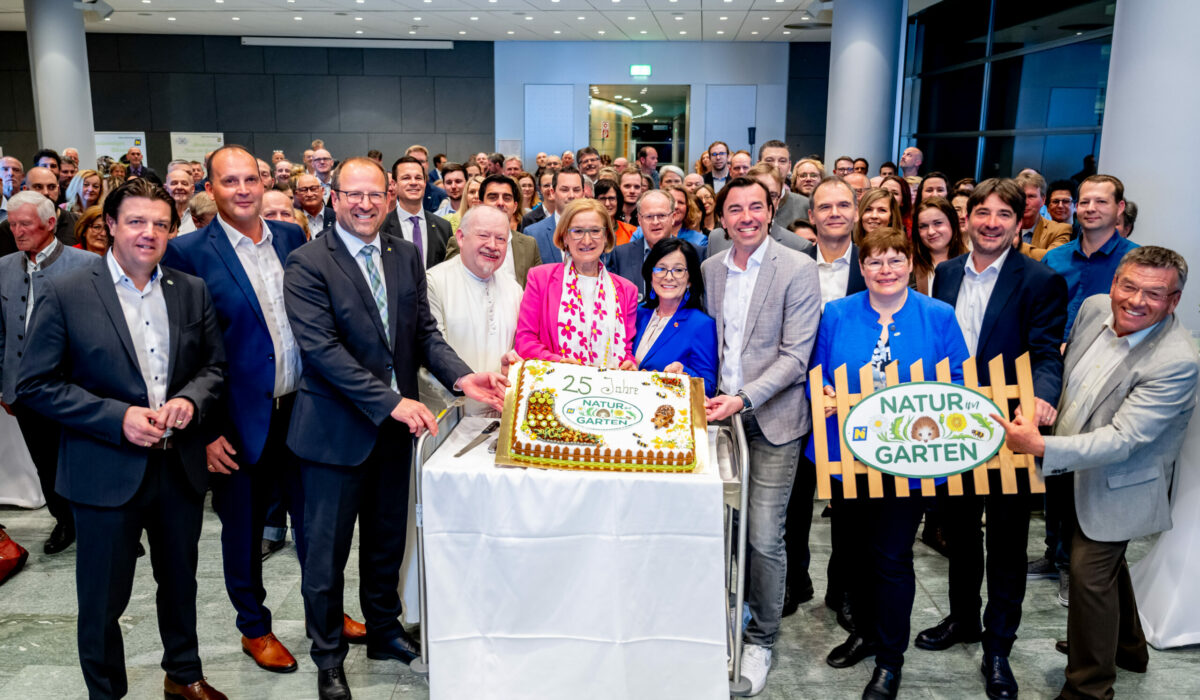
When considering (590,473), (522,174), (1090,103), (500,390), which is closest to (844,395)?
(590,473)

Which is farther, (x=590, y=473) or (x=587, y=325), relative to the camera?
(x=587, y=325)

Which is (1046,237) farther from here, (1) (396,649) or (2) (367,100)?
(2) (367,100)

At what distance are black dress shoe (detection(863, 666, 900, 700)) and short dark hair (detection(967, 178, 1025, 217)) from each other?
1692mm

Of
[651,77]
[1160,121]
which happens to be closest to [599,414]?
[1160,121]

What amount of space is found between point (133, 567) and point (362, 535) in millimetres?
745

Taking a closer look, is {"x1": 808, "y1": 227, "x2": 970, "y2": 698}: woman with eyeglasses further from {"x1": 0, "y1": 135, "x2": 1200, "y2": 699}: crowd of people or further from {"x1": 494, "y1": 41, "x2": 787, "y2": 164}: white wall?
Result: {"x1": 494, "y1": 41, "x2": 787, "y2": 164}: white wall

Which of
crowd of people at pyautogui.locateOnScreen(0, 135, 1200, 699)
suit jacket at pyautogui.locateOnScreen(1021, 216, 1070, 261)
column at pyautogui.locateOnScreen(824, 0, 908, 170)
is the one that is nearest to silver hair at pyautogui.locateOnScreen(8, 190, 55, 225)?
crowd of people at pyautogui.locateOnScreen(0, 135, 1200, 699)

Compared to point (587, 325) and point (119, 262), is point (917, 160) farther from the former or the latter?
point (119, 262)

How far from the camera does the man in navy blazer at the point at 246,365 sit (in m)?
2.88

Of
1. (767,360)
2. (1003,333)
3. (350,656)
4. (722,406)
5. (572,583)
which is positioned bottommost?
(350,656)

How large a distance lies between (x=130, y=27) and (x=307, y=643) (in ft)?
54.7

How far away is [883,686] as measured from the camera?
9.45 feet

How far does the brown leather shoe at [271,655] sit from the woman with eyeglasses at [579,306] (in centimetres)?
143

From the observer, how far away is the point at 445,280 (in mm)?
3217
